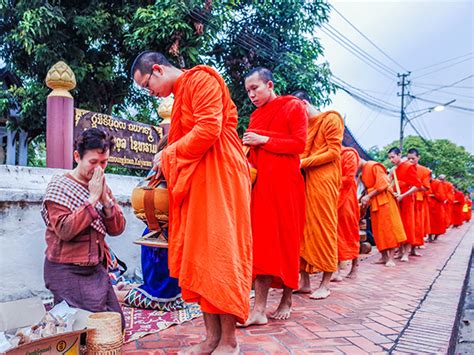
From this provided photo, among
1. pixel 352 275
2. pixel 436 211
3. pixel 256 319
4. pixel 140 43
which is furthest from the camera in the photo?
pixel 436 211

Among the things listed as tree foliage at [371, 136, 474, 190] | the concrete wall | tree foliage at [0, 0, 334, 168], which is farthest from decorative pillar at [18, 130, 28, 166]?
tree foliage at [371, 136, 474, 190]

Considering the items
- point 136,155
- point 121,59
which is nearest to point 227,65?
point 121,59

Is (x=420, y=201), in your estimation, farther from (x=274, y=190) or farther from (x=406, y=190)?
(x=274, y=190)

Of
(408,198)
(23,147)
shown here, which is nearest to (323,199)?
(408,198)

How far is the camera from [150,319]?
3.12 metres

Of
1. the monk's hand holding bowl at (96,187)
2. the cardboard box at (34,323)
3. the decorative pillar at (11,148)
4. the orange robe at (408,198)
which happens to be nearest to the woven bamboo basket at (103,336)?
the cardboard box at (34,323)

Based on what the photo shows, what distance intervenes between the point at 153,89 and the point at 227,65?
33.3 feet

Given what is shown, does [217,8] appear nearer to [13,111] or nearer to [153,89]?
[13,111]

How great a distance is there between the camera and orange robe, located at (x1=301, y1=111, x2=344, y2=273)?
3754mm

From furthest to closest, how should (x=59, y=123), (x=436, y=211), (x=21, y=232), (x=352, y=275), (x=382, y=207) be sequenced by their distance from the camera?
(x=436, y=211) < (x=382, y=207) < (x=352, y=275) < (x=59, y=123) < (x=21, y=232)

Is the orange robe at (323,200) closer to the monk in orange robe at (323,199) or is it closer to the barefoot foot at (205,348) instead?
the monk in orange robe at (323,199)

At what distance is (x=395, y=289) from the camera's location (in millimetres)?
4367

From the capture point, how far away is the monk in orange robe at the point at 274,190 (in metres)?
2.92

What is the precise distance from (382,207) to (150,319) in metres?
4.21
